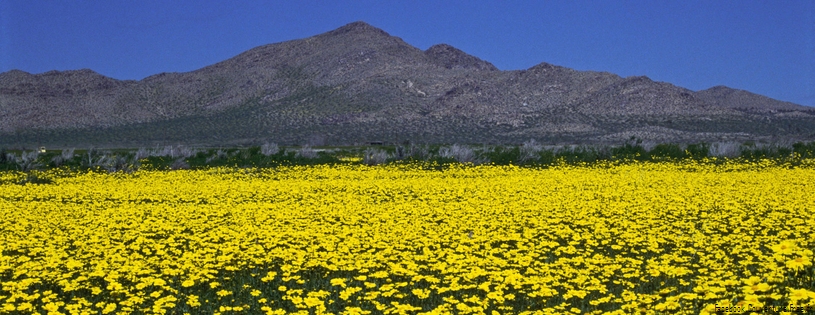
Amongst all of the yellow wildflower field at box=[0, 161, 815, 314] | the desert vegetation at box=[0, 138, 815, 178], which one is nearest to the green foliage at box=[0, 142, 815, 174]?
the desert vegetation at box=[0, 138, 815, 178]

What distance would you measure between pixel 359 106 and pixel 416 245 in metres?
76.0

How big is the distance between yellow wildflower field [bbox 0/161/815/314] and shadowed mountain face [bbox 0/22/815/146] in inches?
1595

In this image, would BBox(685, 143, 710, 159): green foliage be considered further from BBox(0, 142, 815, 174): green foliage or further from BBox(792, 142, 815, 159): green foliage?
BBox(792, 142, 815, 159): green foliage

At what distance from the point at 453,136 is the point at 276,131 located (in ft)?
64.8

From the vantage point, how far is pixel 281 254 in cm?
998

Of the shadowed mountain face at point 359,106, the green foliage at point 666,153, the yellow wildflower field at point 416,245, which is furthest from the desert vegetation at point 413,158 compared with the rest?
the shadowed mountain face at point 359,106

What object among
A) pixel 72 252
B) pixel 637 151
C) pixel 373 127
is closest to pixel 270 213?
pixel 72 252

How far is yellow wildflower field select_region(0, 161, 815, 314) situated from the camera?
792 centimetres

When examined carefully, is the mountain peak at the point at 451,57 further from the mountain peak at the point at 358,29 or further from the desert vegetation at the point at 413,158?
the desert vegetation at the point at 413,158

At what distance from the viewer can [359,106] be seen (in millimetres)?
86250

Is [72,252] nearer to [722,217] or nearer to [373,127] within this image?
[722,217]

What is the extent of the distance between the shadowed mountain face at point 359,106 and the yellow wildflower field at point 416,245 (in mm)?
40511

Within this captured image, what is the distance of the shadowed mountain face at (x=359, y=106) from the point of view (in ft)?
232

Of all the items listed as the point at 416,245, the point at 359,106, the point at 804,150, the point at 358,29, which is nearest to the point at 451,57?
the point at 358,29
